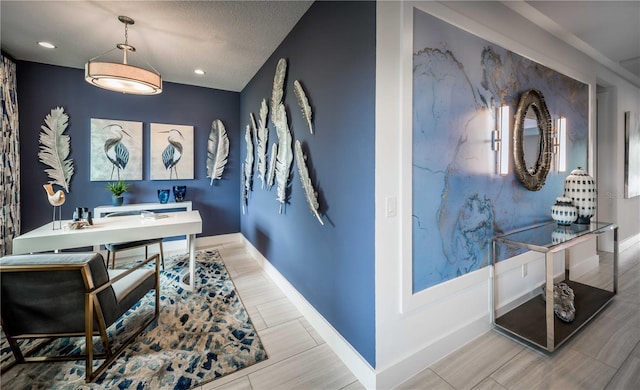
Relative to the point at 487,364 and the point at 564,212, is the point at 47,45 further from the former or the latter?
the point at 564,212

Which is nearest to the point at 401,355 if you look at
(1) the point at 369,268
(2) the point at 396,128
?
(1) the point at 369,268

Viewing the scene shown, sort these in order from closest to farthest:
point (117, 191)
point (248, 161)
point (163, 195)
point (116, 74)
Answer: point (116, 74) → point (117, 191) → point (163, 195) → point (248, 161)

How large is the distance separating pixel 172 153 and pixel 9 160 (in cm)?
169

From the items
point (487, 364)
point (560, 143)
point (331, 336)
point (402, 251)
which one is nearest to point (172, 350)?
point (331, 336)

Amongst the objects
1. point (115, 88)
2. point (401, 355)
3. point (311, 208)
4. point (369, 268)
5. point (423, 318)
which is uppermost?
point (115, 88)

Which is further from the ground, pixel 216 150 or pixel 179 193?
pixel 216 150

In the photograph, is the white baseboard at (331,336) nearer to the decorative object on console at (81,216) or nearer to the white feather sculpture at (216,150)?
the decorative object on console at (81,216)

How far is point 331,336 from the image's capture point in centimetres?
190

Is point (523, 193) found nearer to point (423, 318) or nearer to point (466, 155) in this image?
point (466, 155)

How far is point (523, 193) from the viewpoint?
2330mm

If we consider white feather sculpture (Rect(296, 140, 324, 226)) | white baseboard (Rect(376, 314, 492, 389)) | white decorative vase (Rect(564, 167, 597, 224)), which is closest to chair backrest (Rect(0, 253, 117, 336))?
white feather sculpture (Rect(296, 140, 324, 226))

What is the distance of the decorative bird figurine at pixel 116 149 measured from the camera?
3.67 metres

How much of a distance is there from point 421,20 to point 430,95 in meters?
0.45

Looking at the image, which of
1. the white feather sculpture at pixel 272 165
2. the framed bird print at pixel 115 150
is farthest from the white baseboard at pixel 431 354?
the framed bird print at pixel 115 150
